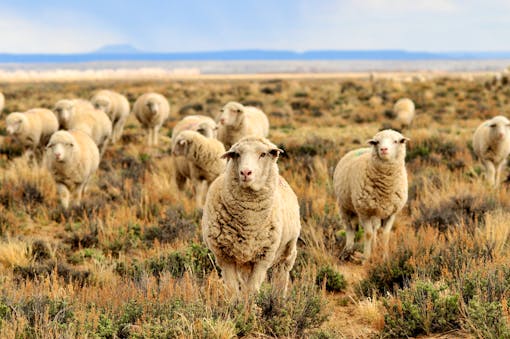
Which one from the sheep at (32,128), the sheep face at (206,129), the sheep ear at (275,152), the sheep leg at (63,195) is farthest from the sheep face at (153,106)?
the sheep ear at (275,152)

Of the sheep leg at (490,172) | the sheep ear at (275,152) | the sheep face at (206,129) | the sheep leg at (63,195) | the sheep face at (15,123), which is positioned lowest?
the sheep leg at (63,195)

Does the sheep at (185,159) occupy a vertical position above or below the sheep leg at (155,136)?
above

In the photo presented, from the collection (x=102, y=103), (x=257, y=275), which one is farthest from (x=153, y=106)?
(x=257, y=275)

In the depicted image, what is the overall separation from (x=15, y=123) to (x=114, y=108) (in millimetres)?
5357

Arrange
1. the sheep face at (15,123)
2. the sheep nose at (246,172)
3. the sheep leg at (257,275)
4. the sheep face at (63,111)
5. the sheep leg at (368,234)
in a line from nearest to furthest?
the sheep nose at (246,172) → the sheep leg at (257,275) → the sheep leg at (368,234) → the sheep face at (15,123) → the sheep face at (63,111)

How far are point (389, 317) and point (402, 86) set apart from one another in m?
31.8

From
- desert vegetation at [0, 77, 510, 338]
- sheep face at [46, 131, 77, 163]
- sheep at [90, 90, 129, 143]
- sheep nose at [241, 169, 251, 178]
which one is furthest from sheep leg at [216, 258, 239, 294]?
sheep at [90, 90, 129, 143]

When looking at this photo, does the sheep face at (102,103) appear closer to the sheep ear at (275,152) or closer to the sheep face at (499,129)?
the sheep face at (499,129)

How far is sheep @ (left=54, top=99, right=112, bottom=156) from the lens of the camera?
14.5 m

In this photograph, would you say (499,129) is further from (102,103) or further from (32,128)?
(102,103)

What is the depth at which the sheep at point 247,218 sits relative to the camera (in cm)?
506

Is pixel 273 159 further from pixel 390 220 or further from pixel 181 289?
pixel 390 220

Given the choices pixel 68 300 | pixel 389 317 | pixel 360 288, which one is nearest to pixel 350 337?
pixel 389 317

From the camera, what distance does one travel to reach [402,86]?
35.0m
